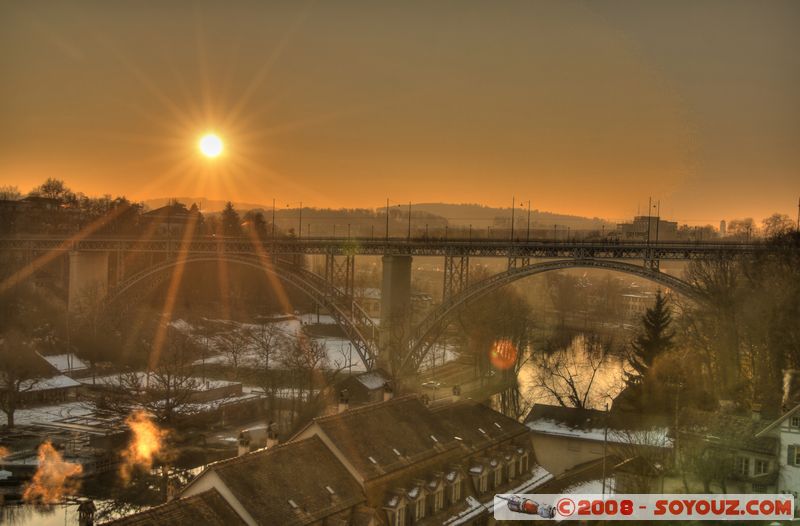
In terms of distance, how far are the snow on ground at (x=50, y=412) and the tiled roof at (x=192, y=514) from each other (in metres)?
22.0

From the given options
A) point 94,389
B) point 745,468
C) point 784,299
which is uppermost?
point 784,299

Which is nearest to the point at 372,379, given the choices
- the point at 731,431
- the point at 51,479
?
the point at 51,479

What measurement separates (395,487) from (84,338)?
37.4 m

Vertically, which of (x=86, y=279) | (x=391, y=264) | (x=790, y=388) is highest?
(x=391, y=264)

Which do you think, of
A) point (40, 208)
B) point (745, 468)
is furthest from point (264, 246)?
point (40, 208)

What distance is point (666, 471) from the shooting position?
21922 mm

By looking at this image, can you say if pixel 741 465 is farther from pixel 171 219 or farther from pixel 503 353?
pixel 171 219

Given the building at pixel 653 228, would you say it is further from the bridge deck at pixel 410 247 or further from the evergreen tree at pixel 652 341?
the evergreen tree at pixel 652 341

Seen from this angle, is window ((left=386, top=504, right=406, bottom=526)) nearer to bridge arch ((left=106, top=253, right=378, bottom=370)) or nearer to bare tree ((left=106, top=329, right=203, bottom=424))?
bare tree ((left=106, top=329, right=203, bottom=424))

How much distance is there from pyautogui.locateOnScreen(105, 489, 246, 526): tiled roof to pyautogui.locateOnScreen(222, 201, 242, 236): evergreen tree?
222 feet

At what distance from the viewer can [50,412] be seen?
120 ft

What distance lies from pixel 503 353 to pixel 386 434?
101 ft

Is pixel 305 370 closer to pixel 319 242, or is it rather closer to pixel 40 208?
pixel 319 242

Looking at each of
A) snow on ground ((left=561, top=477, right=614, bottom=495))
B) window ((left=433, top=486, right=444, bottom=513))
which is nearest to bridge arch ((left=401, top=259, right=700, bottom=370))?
snow on ground ((left=561, top=477, right=614, bottom=495))
